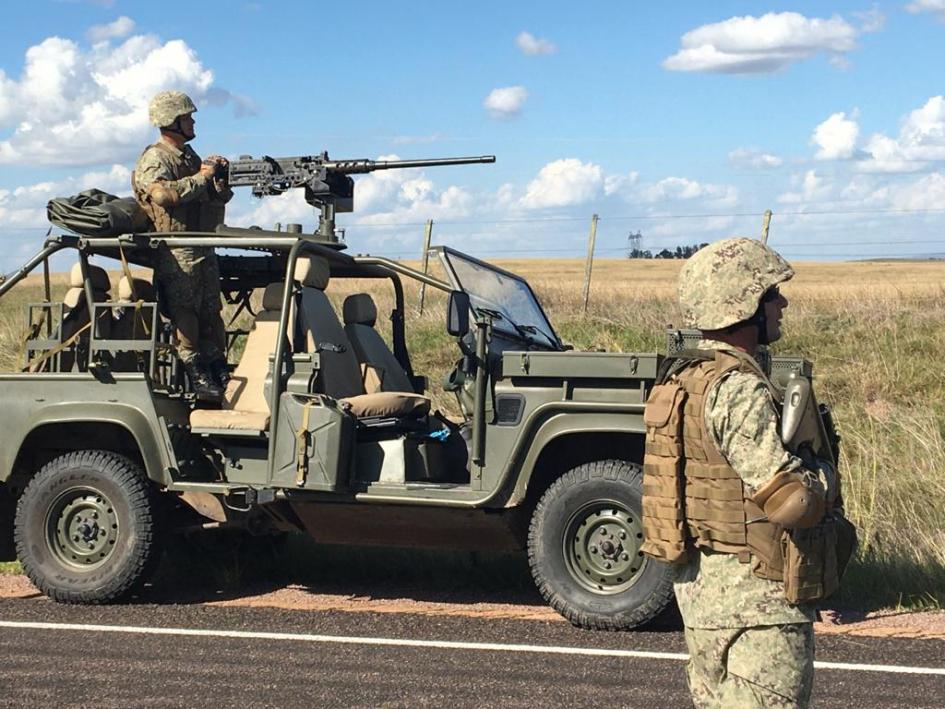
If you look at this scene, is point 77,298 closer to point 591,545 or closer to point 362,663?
point 362,663

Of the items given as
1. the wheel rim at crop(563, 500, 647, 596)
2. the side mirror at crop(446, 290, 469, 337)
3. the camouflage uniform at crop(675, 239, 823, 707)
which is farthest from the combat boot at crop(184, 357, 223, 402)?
the camouflage uniform at crop(675, 239, 823, 707)

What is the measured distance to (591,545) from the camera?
272 inches

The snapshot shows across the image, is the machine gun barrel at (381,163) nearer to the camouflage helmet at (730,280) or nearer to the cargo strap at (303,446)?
the cargo strap at (303,446)

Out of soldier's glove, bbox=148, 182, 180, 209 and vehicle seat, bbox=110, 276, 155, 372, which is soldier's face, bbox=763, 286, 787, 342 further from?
soldier's glove, bbox=148, 182, 180, 209

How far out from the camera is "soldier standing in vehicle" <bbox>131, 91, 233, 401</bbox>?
7.86 meters

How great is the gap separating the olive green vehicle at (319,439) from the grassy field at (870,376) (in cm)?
172

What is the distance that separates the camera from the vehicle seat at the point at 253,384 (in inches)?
291

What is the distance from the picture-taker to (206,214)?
836 centimetres

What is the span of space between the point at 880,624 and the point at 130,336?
438 cm

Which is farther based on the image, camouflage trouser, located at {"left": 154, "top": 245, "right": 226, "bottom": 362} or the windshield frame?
camouflage trouser, located at {"left": 154, "top": 245, "right": 226, "bottom": 362}

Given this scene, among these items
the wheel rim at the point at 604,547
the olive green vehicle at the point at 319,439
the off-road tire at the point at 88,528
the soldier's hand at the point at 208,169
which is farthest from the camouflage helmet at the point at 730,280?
the soldier's hand at the point at 208,169

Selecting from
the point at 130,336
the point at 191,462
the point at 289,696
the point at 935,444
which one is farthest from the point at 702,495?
the point at 935,444

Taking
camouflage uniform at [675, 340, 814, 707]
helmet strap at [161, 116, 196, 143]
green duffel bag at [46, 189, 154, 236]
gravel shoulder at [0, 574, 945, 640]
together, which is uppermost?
helmet strap at [161, 116, 196, 143]

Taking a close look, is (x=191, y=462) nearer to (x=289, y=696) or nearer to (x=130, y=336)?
(x=130, y=336)
